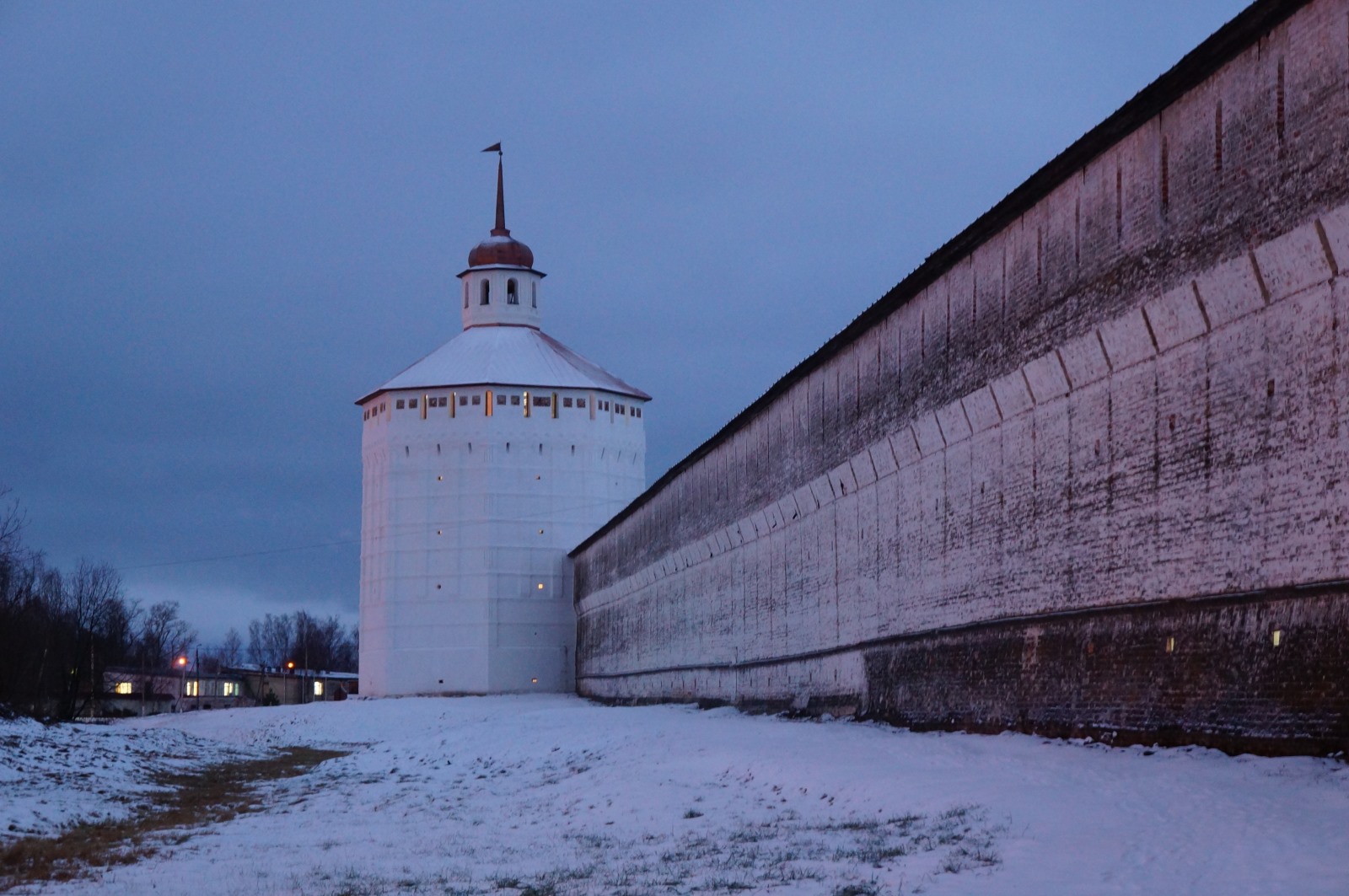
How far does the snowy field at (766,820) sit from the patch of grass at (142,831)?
0.33 metres

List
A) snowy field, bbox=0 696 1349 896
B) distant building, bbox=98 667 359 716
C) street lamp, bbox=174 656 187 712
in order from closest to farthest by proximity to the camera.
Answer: snowy field, bbox=0 696 1349 896, street lamp, bbox=174 656 187 712, distant building, bbox=98 667 359 716

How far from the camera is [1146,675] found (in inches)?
524

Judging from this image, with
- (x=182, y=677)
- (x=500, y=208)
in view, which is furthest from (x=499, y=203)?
(x=182, y=677)

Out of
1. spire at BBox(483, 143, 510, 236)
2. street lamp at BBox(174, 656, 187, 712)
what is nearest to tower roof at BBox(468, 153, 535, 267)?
spire at BBox(483, 143, 510, 236)

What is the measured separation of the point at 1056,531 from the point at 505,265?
45.1m

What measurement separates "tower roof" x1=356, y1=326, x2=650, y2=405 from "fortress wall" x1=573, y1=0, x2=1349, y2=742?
97.5ft

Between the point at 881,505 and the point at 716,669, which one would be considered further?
the point at 716,669

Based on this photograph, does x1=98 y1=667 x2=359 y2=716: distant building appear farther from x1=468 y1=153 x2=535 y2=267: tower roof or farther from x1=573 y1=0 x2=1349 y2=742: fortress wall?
x1=573 y1=0 x2=1349 y2=742: fortress wall

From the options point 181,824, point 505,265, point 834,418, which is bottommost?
point 181,824

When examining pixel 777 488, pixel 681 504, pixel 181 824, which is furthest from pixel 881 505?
pixel 681 504

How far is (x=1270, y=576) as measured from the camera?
37.9 feet

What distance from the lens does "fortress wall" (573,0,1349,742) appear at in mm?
11203

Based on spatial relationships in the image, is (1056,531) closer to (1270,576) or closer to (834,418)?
(1270,576)

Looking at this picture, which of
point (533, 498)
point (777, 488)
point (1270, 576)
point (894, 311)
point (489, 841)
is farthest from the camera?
point (533, 498)
